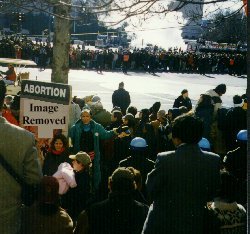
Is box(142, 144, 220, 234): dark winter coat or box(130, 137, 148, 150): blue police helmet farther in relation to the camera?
box(130, 137, 148, 150): blue police helmet

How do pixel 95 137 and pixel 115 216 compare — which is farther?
pixel 95 137

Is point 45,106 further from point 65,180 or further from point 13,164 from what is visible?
point 13,164

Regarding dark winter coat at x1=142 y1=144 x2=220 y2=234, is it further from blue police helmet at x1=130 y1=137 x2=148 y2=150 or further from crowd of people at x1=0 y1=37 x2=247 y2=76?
crowd of people at x1=0 y1=37 x2=247 y2=76

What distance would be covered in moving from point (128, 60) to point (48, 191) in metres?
31.8

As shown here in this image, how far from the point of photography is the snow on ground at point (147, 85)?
20.9 metres

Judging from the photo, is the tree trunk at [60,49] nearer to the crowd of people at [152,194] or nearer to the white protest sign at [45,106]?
the white protest sign at [45,106]

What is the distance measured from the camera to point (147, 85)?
2633cm

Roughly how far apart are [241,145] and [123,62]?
29.0 m

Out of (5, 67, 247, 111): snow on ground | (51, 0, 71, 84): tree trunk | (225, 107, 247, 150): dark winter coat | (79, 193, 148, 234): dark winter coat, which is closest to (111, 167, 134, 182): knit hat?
(79, 193, 148, 234): dark winter coat

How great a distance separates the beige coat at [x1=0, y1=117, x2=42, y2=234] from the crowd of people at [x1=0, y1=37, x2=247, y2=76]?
30.1 metres

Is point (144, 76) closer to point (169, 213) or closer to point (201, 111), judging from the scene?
point (201, 111)

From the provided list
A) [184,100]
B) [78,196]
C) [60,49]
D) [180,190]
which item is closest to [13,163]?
[180,190]

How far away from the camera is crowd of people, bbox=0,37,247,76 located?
108ft

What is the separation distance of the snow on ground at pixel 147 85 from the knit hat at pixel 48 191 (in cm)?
1465
